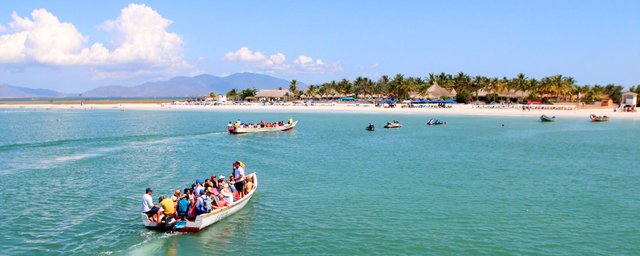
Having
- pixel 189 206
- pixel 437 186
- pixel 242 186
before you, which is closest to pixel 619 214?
pixel 437 186

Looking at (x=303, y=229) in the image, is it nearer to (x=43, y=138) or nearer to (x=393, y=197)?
(x=393, y=197)

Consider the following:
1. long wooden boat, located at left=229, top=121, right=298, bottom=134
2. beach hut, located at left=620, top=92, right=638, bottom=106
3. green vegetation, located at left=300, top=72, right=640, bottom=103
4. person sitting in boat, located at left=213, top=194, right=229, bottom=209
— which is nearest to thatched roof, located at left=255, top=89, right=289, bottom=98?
green vegetation, located at left=300, top=72, right=640, bottom=103

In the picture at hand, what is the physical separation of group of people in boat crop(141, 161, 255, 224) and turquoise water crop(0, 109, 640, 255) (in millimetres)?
716

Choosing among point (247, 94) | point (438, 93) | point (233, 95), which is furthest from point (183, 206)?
point (233, 95)

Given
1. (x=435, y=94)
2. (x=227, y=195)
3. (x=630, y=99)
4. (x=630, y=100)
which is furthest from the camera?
(x=435, y=94)

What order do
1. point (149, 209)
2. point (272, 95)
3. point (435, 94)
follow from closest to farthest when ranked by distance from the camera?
point (149, 209)
point (435, 94)
point (272, 95)

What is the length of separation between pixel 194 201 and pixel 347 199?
6.80 metres

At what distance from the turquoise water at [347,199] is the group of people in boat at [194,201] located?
716 mm

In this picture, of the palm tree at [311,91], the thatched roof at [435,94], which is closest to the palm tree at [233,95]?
the palm tree at [311,91]

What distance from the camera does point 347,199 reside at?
2122 centimetres

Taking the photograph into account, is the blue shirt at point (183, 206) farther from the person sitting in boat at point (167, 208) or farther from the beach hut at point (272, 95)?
the beach hut at point (272, 95)

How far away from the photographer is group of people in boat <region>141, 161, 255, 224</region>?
16.7 m

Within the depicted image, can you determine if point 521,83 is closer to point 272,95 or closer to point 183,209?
point 272,95

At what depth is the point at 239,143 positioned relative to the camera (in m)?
43.4
